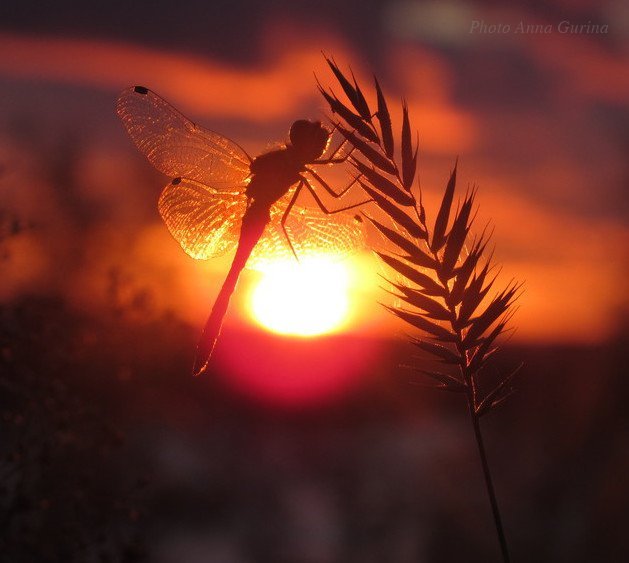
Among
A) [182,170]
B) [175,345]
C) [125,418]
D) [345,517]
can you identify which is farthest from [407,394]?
[182,170]

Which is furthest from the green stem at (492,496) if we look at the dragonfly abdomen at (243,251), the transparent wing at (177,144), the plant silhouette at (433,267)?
the transparent wing at (177,144)

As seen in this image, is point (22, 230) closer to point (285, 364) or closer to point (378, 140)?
point (378, 140)

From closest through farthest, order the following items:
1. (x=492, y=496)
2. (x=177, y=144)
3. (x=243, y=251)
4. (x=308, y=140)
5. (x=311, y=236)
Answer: (x=492, y=496) → (x=308, y=140) → (x=243, y=251) → (x=311, y=236) → (x=177, y=144)

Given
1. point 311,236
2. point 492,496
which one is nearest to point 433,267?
point 492,496

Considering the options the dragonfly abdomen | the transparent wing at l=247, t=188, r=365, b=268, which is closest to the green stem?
the dragonfly abdomen

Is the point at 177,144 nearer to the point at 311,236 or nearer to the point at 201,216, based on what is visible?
the point at 201,216

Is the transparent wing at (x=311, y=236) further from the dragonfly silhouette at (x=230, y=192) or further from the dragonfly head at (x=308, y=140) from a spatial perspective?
A: the dragonfly head at (x=308, y=140)
